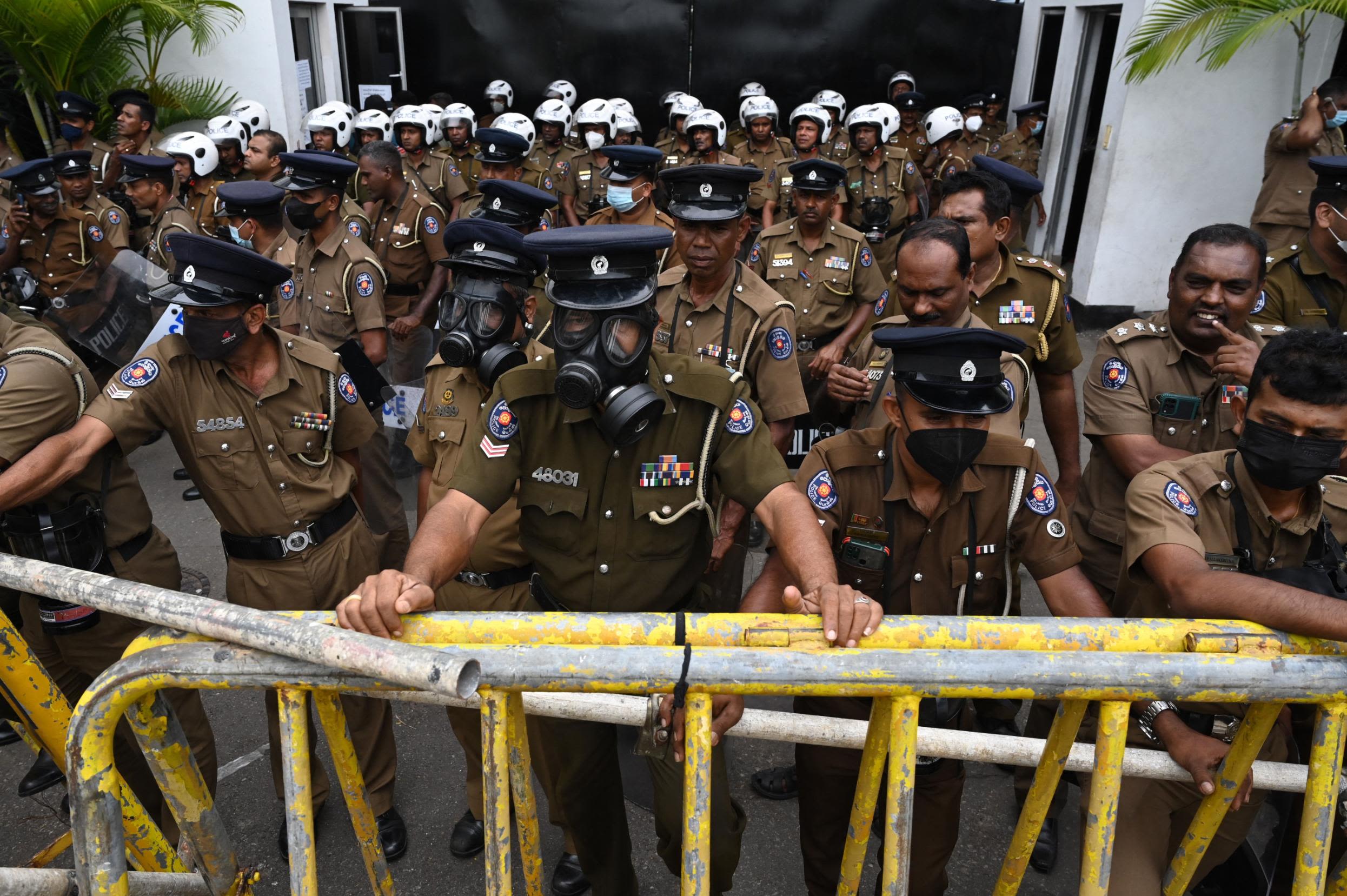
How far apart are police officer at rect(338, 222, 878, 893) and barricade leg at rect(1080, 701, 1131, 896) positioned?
703 mm

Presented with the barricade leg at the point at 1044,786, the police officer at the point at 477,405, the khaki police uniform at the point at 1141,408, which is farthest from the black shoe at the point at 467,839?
the khaki police uniform at the point at 1141,408

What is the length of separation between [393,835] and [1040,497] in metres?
2.51

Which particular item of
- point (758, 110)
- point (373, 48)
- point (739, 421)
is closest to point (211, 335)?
point (739, 421)

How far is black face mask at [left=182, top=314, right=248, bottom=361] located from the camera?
3.12m

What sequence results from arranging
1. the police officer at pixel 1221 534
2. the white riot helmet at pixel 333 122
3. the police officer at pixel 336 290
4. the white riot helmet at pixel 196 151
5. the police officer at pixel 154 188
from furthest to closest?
the white riot helmet at pixel 333 122 < the white riot helmet at pixel 196 151 < the police officer at pixel 154 188 < the police officer at pixel 336 290 < the police officer at pixel 1221 534

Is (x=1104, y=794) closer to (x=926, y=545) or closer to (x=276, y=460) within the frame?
(x=926, y=545)

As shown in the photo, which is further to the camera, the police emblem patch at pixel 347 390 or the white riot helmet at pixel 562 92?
the white riot helmet at pixel 562 92

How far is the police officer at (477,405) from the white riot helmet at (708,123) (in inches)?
273

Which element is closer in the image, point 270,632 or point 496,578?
point 270,632

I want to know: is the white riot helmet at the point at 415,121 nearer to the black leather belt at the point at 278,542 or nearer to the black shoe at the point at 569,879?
the black leather belt at the point at 278,542

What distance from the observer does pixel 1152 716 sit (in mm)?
2357

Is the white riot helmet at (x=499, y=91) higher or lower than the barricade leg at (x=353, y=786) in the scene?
lower

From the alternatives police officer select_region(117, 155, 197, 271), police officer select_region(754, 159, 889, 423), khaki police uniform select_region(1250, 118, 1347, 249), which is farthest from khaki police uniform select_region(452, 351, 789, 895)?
khaki police uniform select_region(1250, 118, 1347, 249)

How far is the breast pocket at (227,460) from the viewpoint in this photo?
3217 mm
